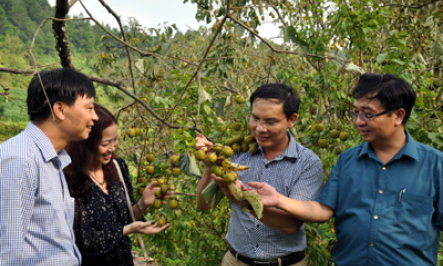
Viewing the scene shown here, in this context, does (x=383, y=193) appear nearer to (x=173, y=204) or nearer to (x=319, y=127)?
(x=319, y=127)

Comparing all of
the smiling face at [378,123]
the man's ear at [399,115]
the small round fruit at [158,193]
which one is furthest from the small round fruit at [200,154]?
the man's ear at [399,115]

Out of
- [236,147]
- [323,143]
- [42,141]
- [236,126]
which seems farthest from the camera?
[323,143]

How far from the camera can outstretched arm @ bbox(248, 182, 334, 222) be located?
162 cm

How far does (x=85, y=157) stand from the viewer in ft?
6.26

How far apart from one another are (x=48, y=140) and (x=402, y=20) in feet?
11.5

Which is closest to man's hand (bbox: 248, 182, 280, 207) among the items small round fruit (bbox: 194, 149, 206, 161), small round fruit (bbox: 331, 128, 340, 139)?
small round fruit (bbox: 194, 149, 206, 161)

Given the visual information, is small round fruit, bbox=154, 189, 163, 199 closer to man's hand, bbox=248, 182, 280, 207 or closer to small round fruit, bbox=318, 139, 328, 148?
man's hand, bbox=248, 182, 280, 207

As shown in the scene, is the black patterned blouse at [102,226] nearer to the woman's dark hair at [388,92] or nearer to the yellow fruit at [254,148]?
the yellow fruit at [254,148]

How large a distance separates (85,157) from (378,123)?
1372 millimetres

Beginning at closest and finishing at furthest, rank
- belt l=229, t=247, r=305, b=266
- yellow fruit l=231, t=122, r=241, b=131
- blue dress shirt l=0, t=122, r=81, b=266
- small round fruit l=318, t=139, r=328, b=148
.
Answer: blue dress shirt l=0, t=122, r=81, b=266 → belt l=229, t=247, r=305, b=266 → yellow fruit l=231, t=122, r=241, b=131 → small round fruit l=318, t=139, r=328, b=148

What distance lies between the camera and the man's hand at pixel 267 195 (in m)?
1.61

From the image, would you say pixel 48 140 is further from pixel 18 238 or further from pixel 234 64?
pixel 234 64

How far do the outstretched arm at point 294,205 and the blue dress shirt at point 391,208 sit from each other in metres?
0.05

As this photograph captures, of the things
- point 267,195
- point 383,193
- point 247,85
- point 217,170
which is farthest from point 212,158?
point 247,85
